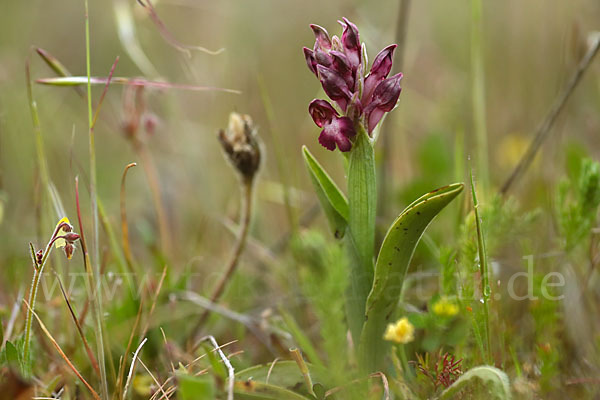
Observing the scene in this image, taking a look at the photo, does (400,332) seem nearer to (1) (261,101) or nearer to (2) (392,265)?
(2) (392,265)

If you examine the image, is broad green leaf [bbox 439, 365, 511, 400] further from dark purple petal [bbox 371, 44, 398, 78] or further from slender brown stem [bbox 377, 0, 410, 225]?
slender brown stem [bbox 377, 0, 410, 225]

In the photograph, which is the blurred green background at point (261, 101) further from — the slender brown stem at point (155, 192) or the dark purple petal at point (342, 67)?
the dark purple petal at point (342, 67)

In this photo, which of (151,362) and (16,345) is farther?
(151,362)

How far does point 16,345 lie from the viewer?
1123 mm

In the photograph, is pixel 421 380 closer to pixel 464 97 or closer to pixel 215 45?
pixel 464 97

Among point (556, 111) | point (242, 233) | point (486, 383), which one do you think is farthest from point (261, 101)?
point (486, 383)

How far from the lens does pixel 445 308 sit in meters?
1.21

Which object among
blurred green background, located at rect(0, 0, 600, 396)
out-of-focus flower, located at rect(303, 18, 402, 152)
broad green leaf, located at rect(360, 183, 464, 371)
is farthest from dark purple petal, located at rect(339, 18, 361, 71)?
blurred green background, located at rect(0, 0, 600, 396)

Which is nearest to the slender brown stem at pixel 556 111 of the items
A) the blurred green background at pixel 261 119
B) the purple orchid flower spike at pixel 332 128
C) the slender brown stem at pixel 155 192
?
the blurred green background at pixel 261 119

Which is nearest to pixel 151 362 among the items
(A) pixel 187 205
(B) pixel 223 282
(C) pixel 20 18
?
(B) pixel 223 282

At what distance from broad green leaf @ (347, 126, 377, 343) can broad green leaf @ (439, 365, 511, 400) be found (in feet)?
0.81

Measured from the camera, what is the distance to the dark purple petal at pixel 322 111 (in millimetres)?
1034

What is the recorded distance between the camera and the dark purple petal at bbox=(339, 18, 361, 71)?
1.03 meters

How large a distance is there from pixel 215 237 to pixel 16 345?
1279 mm
